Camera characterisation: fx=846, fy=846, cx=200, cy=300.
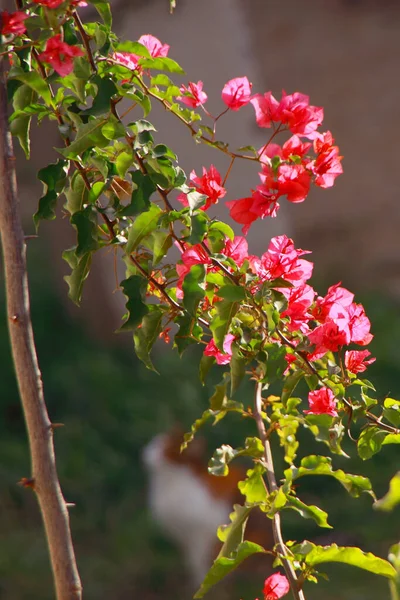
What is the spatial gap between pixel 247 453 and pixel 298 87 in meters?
3.38

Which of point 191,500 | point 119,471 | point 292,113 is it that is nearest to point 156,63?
point 292,113

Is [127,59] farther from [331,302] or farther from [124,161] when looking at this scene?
[331,302]

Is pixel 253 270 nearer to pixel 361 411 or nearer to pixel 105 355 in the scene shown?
pixel 361 411

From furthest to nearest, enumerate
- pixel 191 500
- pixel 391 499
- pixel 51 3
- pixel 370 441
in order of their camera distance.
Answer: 1. pixel 191 500
2. pixel 370 441
3. pixel 51 3
4. pixel 391 499

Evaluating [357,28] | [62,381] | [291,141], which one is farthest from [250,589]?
Result: [357,28]

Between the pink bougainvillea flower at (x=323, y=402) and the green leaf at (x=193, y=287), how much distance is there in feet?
0.50

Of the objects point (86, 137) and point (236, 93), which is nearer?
point (86, 137)

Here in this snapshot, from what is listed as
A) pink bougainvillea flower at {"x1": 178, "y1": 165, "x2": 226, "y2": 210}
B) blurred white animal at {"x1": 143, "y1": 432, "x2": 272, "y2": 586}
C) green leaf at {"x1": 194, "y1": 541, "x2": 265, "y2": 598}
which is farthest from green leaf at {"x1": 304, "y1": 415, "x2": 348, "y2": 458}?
blurred white animal at {"x1": 143, "y1": 432, "x2": 272, "y2": 586}

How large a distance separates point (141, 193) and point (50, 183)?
0.32 feet

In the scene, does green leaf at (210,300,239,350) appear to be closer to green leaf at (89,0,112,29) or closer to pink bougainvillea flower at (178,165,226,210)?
pink bougainvillea flower at (178,165,226,210)

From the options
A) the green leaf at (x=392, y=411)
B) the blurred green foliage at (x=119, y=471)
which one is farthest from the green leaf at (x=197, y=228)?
the blurred green foliage at (x=119, y=471)

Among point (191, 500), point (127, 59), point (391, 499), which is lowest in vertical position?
point (391, 499)

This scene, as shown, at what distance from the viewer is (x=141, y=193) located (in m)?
0.66

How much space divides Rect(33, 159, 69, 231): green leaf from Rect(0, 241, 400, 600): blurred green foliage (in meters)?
1.83
